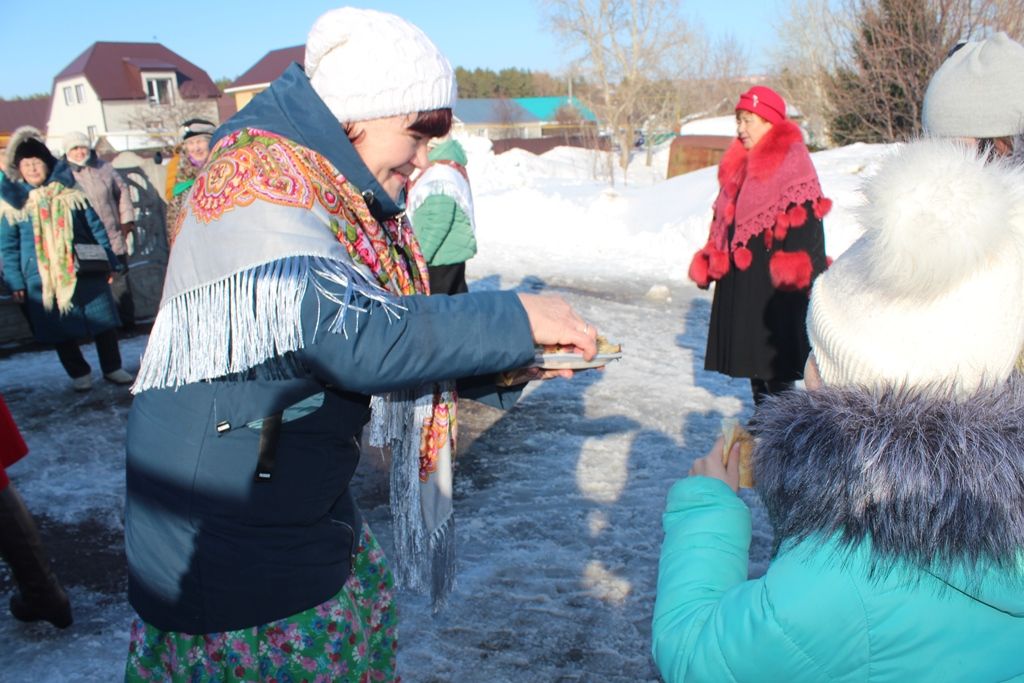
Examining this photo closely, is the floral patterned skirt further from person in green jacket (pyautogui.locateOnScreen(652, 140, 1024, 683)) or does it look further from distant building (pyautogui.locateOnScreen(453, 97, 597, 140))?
distant building (pyautogui.locateOnScreen(453, 97, 597, 140))

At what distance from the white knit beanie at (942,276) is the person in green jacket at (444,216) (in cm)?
396

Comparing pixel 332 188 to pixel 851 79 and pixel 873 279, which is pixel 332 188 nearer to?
pixel 873 279

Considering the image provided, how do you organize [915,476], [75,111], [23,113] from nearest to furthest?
[915,476], [75,111], [23,113]

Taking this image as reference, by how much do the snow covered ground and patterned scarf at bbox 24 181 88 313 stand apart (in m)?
0.88

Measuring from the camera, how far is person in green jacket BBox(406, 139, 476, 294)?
523 cm

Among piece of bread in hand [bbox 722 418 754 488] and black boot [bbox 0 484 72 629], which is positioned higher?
piece of bread in hand [bbox 722 418 754 488]

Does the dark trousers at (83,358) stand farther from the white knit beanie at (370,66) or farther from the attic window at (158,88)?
the attic window at (158,88)

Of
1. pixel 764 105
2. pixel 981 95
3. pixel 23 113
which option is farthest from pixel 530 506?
pixel 23 113

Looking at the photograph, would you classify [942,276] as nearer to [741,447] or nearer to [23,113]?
[741,447]

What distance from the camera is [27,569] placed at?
3.20 metres

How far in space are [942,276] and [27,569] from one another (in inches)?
136

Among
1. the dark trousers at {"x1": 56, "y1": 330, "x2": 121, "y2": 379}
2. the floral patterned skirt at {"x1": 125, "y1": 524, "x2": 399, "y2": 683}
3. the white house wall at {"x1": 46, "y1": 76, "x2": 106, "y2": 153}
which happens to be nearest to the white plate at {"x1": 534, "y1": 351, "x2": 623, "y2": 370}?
the floral patterned skirt at {"x1": 125, "y1": 524, "x2": 399, "y2": 683}

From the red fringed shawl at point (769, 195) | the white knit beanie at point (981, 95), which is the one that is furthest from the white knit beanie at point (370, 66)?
the red fringed shawl at point (769, 195)

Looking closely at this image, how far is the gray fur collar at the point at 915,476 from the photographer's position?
4.06ft
